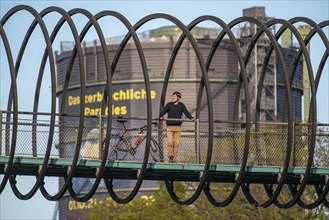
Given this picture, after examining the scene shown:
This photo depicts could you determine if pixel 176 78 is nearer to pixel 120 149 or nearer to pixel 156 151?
pixel 156 151

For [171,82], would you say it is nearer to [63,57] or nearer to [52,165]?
[63,57]

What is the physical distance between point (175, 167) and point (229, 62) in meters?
88.0

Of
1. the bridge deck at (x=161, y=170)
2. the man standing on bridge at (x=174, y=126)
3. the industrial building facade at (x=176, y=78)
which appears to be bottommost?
the industrial building facade at (x=176, y=78)

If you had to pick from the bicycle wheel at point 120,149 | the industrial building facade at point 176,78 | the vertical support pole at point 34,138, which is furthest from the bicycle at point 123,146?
the industrial building facade at point 176,78

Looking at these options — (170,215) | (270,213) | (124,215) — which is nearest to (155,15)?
(270,213)

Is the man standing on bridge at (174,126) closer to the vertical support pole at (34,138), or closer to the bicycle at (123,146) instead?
the bicycle at (123,146)

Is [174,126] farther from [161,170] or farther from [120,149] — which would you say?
[120,149]

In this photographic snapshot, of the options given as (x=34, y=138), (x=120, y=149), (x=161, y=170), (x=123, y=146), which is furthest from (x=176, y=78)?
(x=34, y=138)

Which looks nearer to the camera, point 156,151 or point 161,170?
point 161,170

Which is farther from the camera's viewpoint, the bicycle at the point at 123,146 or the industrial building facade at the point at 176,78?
the industrial building facade at the point at 176,78

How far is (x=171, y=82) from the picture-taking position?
429 ft

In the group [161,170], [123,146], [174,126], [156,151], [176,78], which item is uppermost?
[174,126]

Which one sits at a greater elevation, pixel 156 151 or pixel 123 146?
pixel 123 146

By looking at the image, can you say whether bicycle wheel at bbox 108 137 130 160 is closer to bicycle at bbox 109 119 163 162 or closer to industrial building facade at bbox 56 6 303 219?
bicycle at bbox 109 119 163 162
